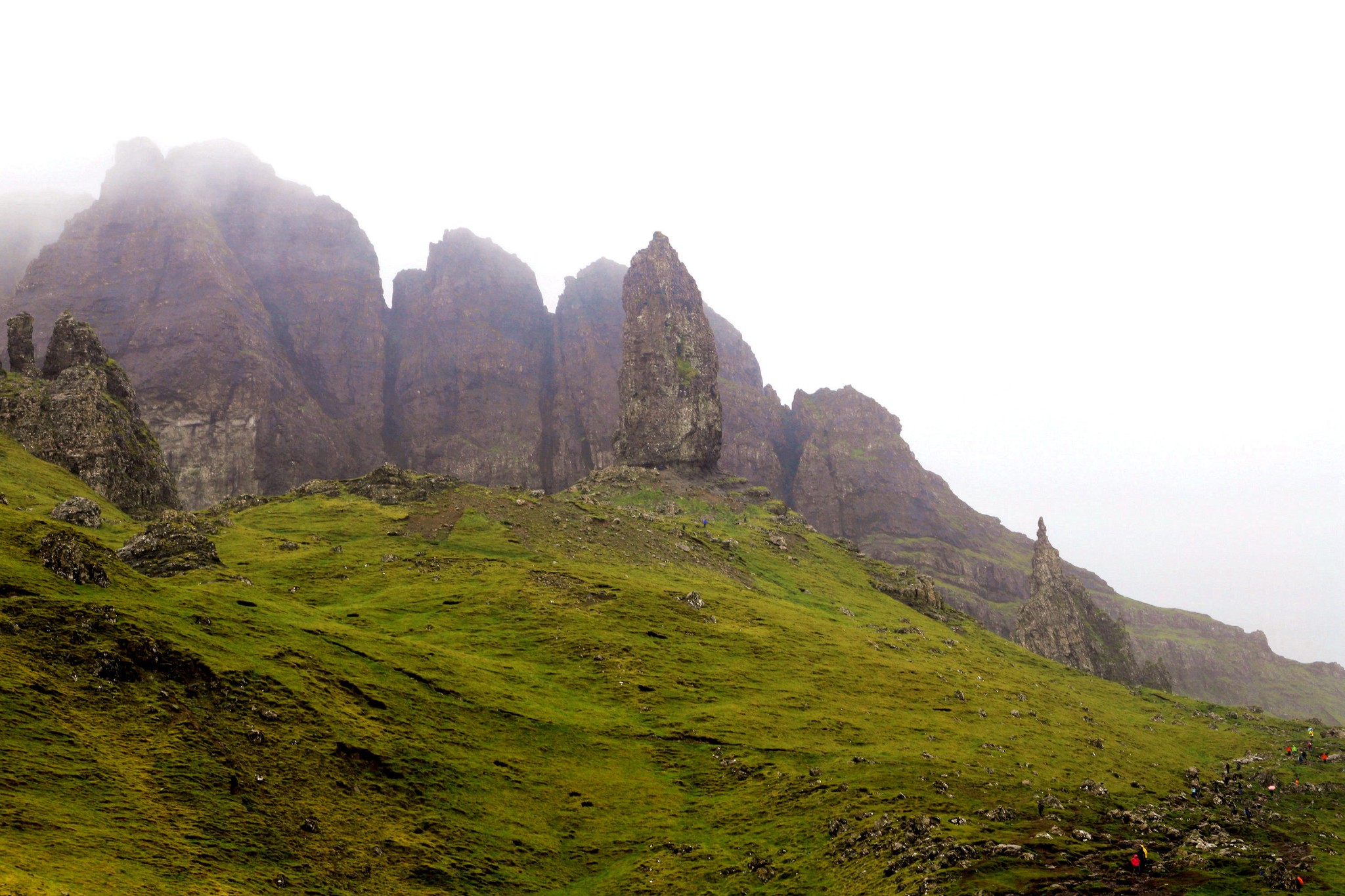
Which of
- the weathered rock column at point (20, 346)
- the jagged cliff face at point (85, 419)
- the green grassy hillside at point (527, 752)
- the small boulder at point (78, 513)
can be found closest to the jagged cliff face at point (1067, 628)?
the green grassy hillside at point (527, 752)

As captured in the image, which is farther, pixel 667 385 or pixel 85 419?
pixel 667 385

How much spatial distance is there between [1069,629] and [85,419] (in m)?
175

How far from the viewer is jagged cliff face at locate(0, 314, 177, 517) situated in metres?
89.6

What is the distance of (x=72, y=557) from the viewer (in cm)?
3375

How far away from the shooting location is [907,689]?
6925 cm

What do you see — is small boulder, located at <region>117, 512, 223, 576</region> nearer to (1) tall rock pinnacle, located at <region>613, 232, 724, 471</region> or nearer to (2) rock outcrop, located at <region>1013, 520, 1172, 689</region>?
(1) tall rock pinnacle, located at <region>613, 232, 724, 471</region>

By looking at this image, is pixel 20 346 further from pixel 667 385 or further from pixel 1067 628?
pixel 1067 628

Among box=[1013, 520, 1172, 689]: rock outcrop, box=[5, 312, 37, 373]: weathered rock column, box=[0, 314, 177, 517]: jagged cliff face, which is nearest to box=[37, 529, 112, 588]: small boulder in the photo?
box=[0, 314, 177, 517]: jagged cliff face

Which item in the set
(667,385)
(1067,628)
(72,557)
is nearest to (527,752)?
(72,557)

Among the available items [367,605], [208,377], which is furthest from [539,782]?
[208,377]

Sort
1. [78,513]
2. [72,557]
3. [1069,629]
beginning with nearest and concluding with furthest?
[72,557] < [78,513] < [1069,629]

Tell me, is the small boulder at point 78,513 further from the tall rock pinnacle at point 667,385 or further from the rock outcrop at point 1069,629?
the rock outcrop at point 1069,629

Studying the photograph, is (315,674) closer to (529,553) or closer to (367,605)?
(367,605)

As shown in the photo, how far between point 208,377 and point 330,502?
125m
